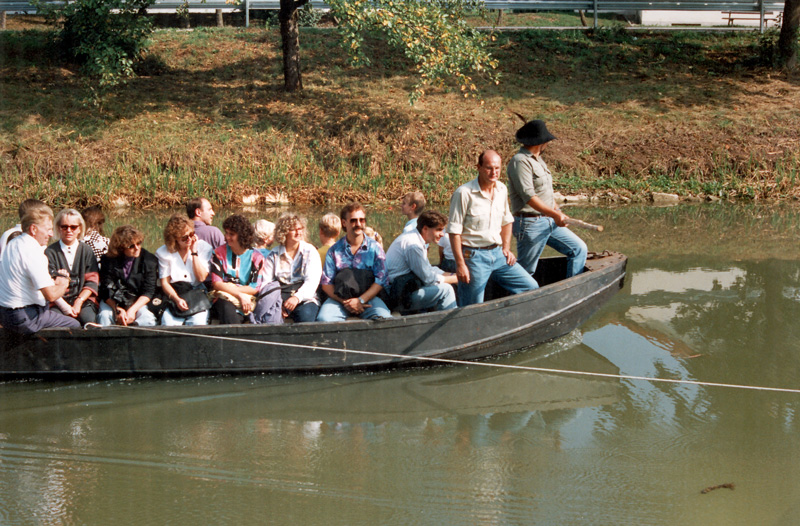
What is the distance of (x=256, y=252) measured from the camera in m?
7.59

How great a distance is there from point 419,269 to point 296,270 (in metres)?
1.11

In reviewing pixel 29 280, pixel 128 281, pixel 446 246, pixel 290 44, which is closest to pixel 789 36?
pixel 290 44

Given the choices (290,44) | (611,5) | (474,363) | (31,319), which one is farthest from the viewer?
(611,5)

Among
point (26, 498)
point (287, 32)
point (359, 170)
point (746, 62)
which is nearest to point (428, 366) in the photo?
point (26, 498)

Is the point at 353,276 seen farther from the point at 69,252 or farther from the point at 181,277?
the point at 69,252

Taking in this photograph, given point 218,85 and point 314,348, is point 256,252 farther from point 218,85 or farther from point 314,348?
point 218,85

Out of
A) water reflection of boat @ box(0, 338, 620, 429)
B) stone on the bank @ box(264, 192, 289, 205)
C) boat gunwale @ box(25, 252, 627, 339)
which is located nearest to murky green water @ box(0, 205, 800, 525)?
→ water reflection of boat @ box(0, 338, 620, 429)

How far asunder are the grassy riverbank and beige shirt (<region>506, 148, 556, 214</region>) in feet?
30.0

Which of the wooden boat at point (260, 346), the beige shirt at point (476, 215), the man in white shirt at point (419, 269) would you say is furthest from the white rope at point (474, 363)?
the beige shirt at point (476, 215)

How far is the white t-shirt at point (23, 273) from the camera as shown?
6648 mm

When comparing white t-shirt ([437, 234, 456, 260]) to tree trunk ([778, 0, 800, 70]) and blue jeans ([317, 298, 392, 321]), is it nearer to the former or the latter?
blue jeans ([317, 298, 392, 321])

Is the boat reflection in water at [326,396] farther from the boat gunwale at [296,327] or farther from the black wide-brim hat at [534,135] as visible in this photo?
the black wide-brim hat at [534,135]

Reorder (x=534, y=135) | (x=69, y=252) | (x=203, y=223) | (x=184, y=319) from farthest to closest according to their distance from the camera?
(x=203, y=223)
(x=534, y=135)
(x=184, y=319)
(x=69, y=252)

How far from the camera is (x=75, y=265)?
7.38 metres
